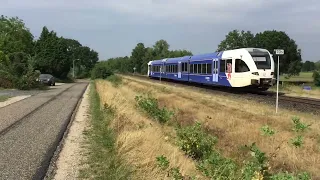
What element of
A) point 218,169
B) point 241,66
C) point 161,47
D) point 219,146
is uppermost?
point 161,47

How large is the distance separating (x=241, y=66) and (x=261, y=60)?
4.25ft

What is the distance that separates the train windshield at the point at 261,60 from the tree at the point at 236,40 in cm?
7207

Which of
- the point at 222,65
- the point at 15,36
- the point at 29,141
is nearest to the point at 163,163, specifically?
the point at 29,141

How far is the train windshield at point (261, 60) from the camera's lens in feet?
86.0

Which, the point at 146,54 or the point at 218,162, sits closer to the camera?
the point at 218,162

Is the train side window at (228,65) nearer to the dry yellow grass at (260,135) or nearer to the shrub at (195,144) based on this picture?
the dry yellow grass at (260,135)

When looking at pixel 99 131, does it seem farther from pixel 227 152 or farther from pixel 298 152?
pixel 298 152

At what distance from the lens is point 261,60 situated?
26.4 meters

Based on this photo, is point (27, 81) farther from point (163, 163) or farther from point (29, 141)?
point (163, 163)

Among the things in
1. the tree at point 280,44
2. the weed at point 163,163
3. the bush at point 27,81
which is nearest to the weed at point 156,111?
the weed at point 163,163

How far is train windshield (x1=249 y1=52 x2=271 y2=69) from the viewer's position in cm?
2622

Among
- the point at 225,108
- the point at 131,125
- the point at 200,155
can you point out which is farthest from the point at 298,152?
the point at 225,108

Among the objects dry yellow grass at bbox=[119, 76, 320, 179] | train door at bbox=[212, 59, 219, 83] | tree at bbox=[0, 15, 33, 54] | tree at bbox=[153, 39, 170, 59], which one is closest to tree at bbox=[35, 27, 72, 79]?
tree at bbox=[0, 15, 33, 54]

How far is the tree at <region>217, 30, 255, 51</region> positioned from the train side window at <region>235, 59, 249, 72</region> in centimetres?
7222
